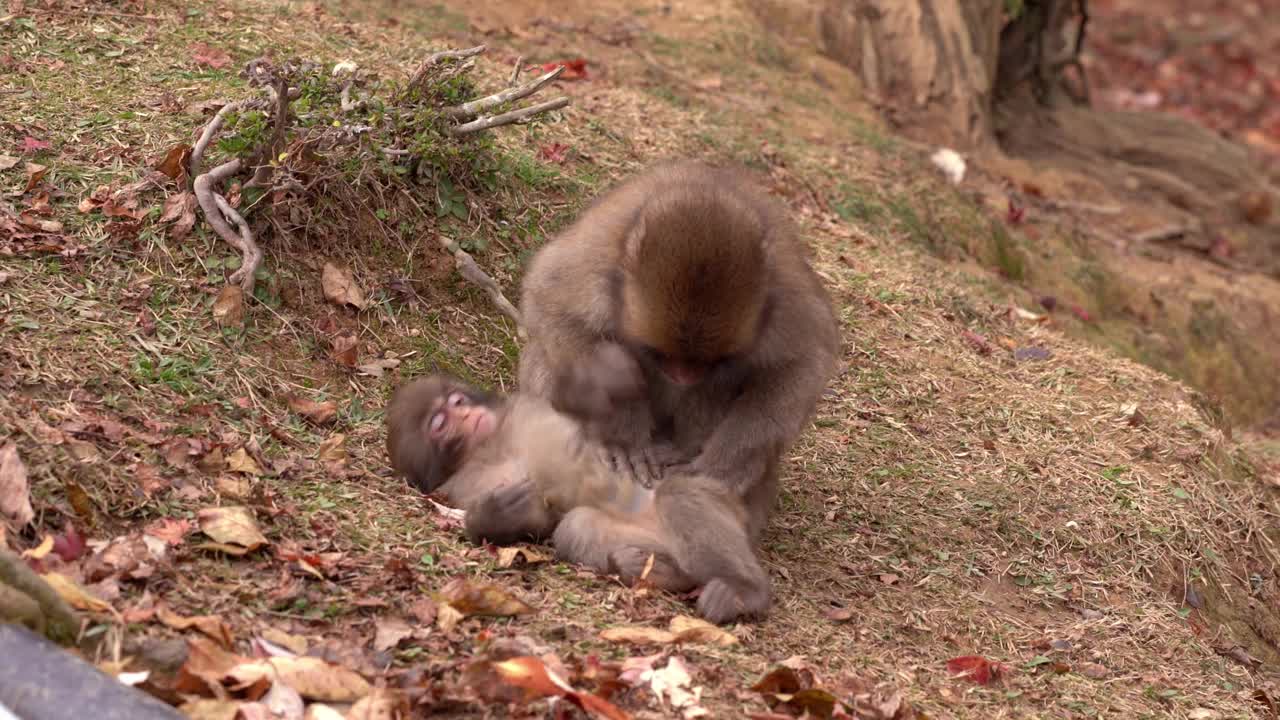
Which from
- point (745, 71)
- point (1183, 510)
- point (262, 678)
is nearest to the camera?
point (262, 678)

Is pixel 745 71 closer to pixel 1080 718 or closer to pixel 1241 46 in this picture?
pixel 1080 718

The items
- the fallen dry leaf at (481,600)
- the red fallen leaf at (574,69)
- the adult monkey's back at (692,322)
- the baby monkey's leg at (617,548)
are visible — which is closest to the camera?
the fallen dry leaf at (481,600)

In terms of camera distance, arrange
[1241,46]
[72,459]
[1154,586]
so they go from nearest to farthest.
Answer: [72,459] < [1154,586] < [1241,46]

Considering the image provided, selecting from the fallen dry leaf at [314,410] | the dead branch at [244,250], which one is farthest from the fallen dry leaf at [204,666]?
the dead branch at [244,250]

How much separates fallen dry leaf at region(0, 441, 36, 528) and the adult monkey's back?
1.89m

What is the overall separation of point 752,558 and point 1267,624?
2.89 meters

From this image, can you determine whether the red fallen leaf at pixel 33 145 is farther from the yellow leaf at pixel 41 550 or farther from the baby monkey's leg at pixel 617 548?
the baby monkey's leg at pixel 617 548

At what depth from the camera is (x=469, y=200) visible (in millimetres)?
6785

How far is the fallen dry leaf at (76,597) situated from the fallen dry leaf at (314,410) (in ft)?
5.53

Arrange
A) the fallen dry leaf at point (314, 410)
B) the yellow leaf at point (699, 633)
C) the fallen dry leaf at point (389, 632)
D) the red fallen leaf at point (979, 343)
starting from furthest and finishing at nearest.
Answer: the red fallen leaf at point (979, 343) → the fallen dry leaf at point (314, 410) → the yellow leaf at point (699, 633) → the fallen dry leaf at point (389, 632)

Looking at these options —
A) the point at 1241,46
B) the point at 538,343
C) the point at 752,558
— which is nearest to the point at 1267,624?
the point at 752,558

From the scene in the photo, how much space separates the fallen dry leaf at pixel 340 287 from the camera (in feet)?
19.6

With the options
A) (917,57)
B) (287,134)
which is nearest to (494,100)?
(287,134)

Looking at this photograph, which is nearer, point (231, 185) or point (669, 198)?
point (669, 198)
